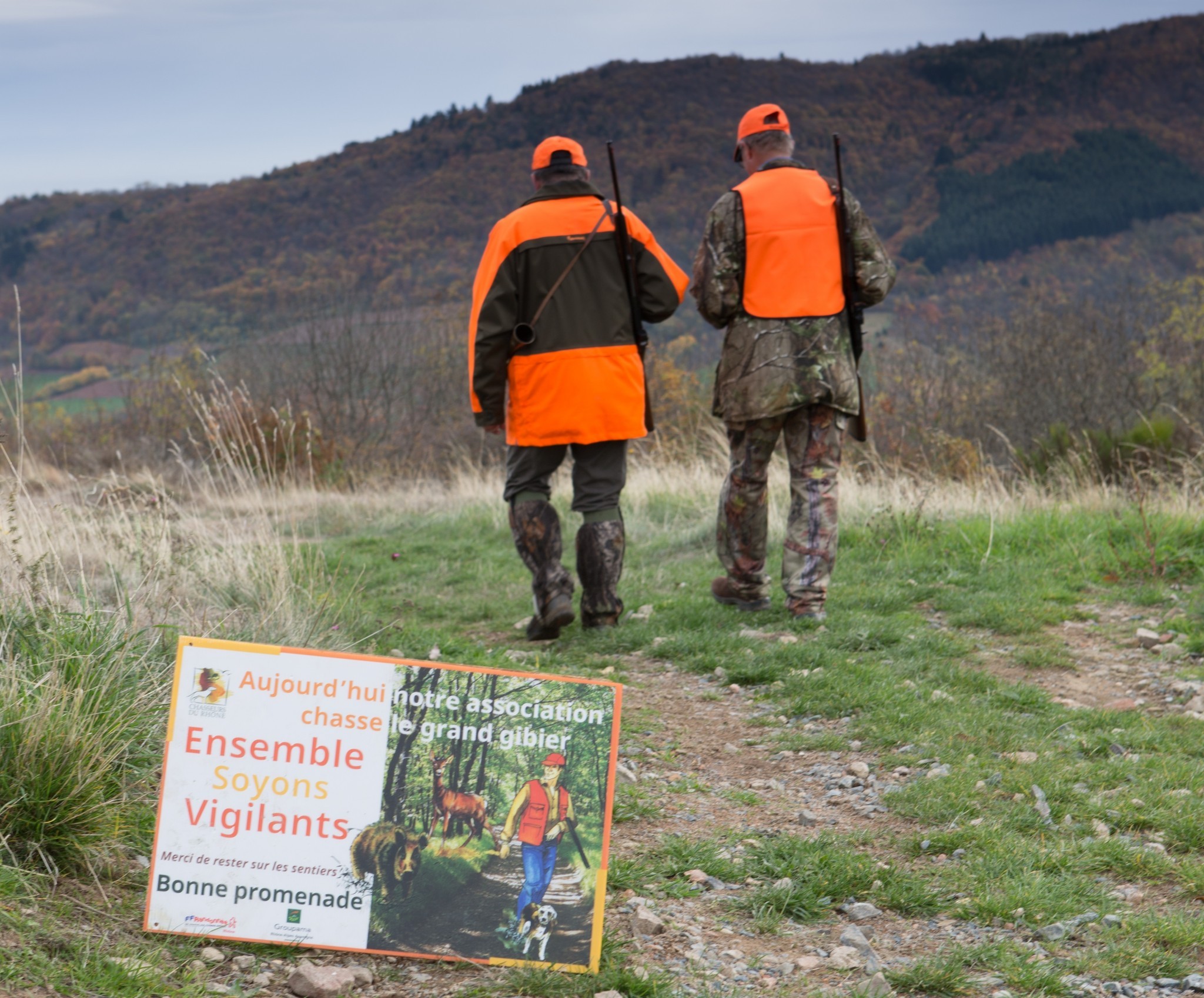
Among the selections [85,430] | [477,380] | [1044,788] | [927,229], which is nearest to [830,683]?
[1044,788]

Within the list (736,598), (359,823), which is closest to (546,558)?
(736,598)

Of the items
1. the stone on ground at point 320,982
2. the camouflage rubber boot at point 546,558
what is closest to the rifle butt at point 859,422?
the camouflage rubber boot at point 546,558

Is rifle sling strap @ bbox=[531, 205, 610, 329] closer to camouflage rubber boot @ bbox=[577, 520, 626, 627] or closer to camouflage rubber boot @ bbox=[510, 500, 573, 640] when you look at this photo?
camouflage rubber boot @ bbox=[510, 500, 573, 640]

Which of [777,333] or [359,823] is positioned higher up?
[777,333]

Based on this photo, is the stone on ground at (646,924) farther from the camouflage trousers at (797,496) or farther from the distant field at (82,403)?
the distant field at (82,403)

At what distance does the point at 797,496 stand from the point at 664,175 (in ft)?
173

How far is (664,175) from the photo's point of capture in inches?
2188

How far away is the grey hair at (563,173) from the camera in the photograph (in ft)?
17.1

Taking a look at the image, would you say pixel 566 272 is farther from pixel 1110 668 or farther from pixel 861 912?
pixel 861 912

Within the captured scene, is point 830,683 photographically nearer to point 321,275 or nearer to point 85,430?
point 85,430

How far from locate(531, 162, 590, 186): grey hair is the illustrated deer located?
353 cm

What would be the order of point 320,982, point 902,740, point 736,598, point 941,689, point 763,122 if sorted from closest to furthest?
point 320,982 < point 902,740 < point 941,689 < point 763,122 < point 736,598

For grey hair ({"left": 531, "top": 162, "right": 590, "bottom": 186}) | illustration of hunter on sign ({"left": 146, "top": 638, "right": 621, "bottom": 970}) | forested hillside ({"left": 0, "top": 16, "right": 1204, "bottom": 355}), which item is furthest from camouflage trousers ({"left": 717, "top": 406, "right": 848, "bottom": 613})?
forested hillside ({"left": 0, "top": 16, "right": 1204, "bottom": 355})

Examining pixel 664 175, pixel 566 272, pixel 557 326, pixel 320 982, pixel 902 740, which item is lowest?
pixel 902 740
